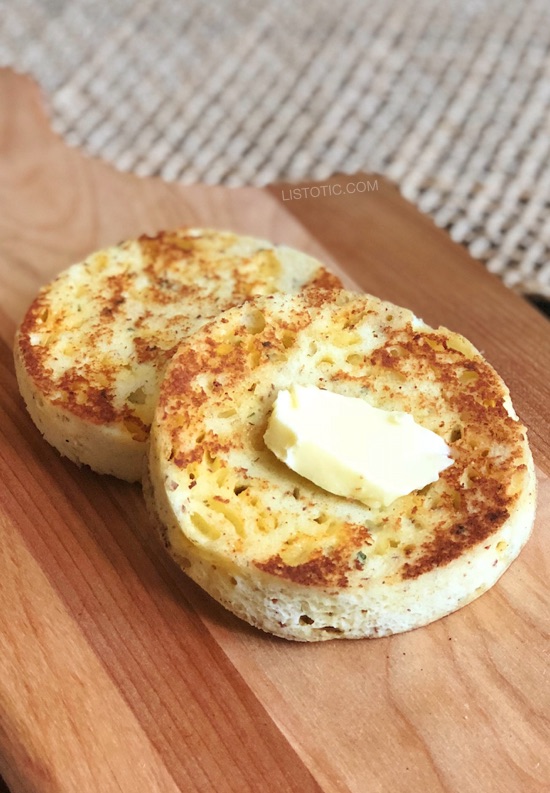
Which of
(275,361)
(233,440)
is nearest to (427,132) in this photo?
(275,361)

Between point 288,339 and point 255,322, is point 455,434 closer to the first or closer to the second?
point 288,339

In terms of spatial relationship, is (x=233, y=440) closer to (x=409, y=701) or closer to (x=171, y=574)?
(x=171, y=574)

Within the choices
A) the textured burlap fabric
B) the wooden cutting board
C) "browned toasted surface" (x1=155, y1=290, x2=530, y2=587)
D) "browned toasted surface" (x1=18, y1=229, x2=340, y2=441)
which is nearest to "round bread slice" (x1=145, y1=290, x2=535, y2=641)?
"browned toasted surface" (x1=155, y1=290, x2=530, y2=587)

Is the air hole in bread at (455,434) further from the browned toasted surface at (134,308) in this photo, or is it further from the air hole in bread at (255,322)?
the browned toasted surface at (134,308)

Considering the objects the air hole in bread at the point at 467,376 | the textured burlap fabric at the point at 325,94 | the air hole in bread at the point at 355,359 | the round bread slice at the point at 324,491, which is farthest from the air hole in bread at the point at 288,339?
the textured burlap fabric at the point at 325,94

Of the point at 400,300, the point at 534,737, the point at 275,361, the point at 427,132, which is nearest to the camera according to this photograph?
the point at 534,737

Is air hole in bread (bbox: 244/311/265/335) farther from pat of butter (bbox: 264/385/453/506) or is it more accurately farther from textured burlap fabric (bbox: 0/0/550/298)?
textured burlap fabric (bbox: 0/0/550/298)

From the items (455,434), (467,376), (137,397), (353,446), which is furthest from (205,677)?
(467,376)
